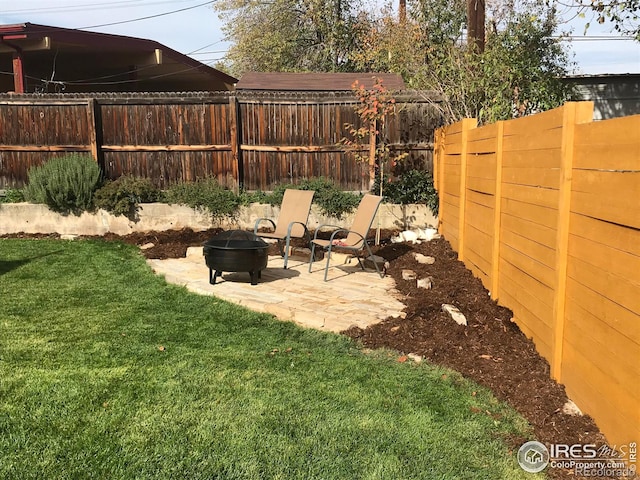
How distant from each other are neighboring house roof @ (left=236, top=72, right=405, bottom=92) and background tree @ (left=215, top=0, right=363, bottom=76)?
9.17 m

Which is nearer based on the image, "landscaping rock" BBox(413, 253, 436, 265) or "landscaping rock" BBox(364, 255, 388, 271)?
"landscaping rock" BBox(413, 253, 436, 265)

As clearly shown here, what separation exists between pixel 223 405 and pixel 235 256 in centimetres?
272

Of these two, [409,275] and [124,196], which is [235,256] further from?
[124,196]

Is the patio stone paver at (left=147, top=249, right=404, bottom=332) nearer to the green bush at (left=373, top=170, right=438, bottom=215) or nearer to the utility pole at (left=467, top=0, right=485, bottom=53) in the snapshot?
the green bush at (left=373, top=170, right=438, bottom=215)

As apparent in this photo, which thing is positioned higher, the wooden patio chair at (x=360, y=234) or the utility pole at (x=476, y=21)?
the utility pole at (x=476, y=21)

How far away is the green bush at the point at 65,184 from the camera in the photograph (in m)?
9.02

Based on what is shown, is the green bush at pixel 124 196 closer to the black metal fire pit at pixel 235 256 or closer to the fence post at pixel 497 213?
the black metal fire pit at pixel 235 256

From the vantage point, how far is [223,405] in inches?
126

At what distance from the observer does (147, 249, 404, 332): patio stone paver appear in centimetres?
495

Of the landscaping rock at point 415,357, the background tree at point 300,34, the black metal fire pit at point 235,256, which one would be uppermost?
the background tree at point 300,34
